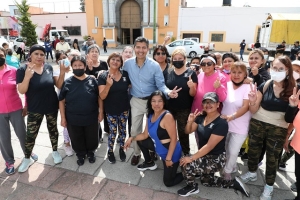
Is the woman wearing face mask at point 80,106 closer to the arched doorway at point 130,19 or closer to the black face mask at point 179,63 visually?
the black face mask at point 179,63

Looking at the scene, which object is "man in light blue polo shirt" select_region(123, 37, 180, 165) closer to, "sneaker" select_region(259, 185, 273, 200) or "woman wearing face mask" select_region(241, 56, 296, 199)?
"woman wearing face mask" select_region(241, 56, 296, 199)

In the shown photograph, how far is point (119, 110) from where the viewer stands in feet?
10.4

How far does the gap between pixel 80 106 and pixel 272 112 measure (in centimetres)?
258

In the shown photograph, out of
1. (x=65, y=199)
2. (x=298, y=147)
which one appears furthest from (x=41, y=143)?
(x=298, y=147)

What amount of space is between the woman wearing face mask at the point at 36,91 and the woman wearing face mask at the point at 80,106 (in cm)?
20

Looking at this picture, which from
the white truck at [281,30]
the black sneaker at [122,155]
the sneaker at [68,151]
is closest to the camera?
the black sneaker at [122,155]

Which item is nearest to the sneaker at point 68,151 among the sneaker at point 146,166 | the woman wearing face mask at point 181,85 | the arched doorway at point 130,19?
the sneaker at point 146,166

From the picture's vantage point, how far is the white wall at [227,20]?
2041 centimetres

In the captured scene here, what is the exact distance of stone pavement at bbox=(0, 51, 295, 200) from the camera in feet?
8.86

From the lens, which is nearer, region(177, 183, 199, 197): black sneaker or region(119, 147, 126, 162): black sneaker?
region(177, 183, 199, 197): black sneaker

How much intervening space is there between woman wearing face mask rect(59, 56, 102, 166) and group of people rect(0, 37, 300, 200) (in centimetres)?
1

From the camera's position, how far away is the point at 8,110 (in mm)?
2916

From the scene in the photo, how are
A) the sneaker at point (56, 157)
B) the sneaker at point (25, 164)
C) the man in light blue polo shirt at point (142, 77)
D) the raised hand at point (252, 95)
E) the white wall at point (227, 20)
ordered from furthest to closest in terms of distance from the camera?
the white wall at point (227, 20)
the sneaker at point (56, 157)
the sneaker at point (25, 164)
the man in light blue polo shirt at point (142, 77)
the raised hand at point (252, 95)

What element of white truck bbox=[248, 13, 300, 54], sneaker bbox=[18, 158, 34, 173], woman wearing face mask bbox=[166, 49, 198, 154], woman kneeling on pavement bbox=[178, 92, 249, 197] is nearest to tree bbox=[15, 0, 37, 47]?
sneaker bbox=[18, 158, 34, 173]
